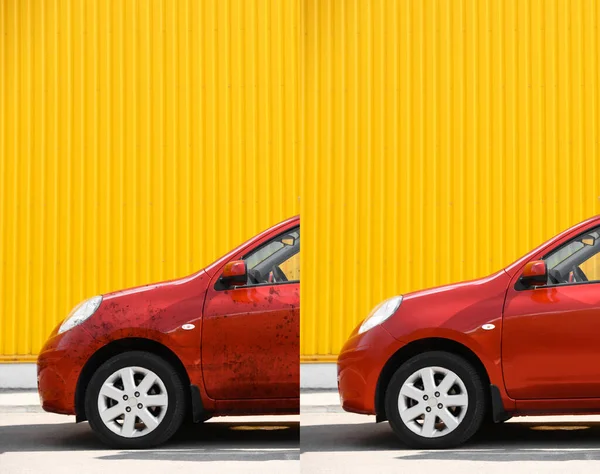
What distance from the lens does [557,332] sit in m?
2.94

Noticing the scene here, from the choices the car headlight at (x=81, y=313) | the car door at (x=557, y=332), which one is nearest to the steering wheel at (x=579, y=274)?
the car door at (x=557, y=332)

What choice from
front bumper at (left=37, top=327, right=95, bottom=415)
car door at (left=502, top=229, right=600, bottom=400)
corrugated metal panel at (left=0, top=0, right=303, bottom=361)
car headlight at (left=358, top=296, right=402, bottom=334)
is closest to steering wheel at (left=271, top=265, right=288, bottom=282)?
corrugated metal panel at (left=0, top=0, right=303, bottom=361)

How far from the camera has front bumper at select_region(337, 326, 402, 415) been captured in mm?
2883

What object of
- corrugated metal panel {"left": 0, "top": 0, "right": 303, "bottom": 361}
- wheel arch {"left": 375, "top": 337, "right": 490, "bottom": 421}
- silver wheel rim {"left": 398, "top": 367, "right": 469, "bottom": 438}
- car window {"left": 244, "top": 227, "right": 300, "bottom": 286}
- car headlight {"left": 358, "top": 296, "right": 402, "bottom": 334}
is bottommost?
silver wheel rim {"left": 398, "top": 367, "right": 469, "bottom": 438}

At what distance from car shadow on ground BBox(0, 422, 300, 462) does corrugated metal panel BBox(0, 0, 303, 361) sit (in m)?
0.36

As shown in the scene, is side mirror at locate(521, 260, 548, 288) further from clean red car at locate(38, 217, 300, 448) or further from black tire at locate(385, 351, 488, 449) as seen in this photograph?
clean red car at locate(38, 217, 300, 448)

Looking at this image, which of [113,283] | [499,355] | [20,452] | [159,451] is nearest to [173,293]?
[113,283]

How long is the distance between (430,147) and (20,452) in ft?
5.48

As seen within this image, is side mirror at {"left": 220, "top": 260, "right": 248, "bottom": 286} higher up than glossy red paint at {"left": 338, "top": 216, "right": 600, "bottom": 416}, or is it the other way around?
side mirror at {"left": 220, "top": 260, "right": 248, "bottom": 286}

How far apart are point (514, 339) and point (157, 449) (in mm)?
1266

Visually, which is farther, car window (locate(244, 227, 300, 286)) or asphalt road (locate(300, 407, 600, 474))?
asphalt road (locate(300, 407, 600, 474))

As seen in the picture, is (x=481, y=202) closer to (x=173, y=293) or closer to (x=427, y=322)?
(x=427, y=322)

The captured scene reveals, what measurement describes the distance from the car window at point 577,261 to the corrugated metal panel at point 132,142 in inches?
37.2

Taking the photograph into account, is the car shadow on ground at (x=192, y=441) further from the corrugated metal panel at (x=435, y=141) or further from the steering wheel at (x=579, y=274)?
the steering wheel at (x=579, y=274)
